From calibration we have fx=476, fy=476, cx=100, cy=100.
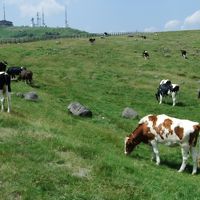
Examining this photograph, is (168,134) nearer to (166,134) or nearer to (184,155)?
(166,134)

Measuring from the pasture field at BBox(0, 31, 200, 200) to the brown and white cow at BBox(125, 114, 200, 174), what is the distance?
679 millimetres

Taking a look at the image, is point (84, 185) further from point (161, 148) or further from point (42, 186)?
point (161, 148)

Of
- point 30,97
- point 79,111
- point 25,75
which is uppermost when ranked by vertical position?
point 25,75

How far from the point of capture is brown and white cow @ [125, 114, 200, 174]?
21.8m

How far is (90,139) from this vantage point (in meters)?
24.5

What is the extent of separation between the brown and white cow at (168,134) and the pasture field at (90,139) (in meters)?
0.68

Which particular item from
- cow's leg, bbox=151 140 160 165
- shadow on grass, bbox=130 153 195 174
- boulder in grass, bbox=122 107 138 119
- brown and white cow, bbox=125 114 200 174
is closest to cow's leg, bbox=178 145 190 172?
brown and white cow, bbox=125 114 200 174

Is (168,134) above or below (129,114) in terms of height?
above

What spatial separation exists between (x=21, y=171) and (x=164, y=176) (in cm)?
623

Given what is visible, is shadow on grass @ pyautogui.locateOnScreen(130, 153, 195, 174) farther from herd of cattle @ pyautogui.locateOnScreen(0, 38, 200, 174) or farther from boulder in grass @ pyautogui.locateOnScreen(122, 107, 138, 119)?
boulder in grass @ pyautogui.locateOnScreen(122, 107, 138, 119)

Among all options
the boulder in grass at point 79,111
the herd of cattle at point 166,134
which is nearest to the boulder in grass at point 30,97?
the boulder in grass at point 79,111

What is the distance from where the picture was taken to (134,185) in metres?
17.9

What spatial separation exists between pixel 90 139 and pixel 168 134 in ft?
14.2

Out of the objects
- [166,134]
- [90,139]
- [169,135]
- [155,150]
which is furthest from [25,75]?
[169,135]
